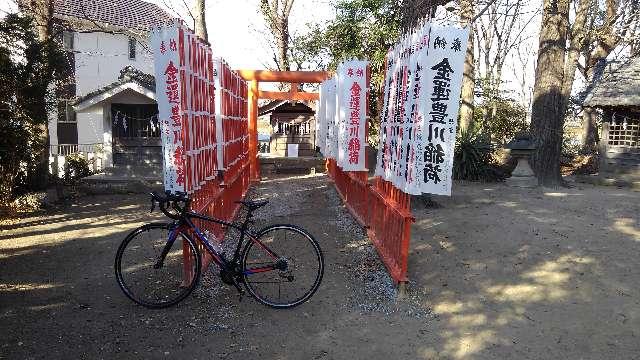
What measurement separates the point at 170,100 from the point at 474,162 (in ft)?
40.7

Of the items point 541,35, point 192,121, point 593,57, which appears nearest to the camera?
point 192,121

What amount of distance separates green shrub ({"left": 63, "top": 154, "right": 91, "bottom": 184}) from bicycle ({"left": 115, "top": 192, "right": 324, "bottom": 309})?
1043 centimetres

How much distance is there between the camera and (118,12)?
87.8 ft

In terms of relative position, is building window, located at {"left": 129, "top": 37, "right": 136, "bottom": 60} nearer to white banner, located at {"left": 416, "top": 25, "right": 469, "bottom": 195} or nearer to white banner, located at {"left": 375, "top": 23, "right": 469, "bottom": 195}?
white banner, located at {"left": 375, "top": 23, "right": 469, "bottom": 195}

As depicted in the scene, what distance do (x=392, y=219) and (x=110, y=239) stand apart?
4.86m

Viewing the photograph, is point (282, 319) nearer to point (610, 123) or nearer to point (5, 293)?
point (5, 293)

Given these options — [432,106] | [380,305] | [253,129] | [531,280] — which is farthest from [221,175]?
[253,129]

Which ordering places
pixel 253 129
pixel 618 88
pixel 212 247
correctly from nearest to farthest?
pixel 212 247 → pixel 618 88 → pixel 253 129

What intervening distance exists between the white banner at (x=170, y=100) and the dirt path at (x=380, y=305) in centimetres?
141

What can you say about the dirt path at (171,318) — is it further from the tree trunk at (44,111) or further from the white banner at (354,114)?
the tree trunk at (44,111)

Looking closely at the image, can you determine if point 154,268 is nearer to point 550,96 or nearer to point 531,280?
point 531,280

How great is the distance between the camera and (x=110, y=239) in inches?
303

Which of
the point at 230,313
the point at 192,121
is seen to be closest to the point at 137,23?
the point at 192,121

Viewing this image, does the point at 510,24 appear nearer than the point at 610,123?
No
